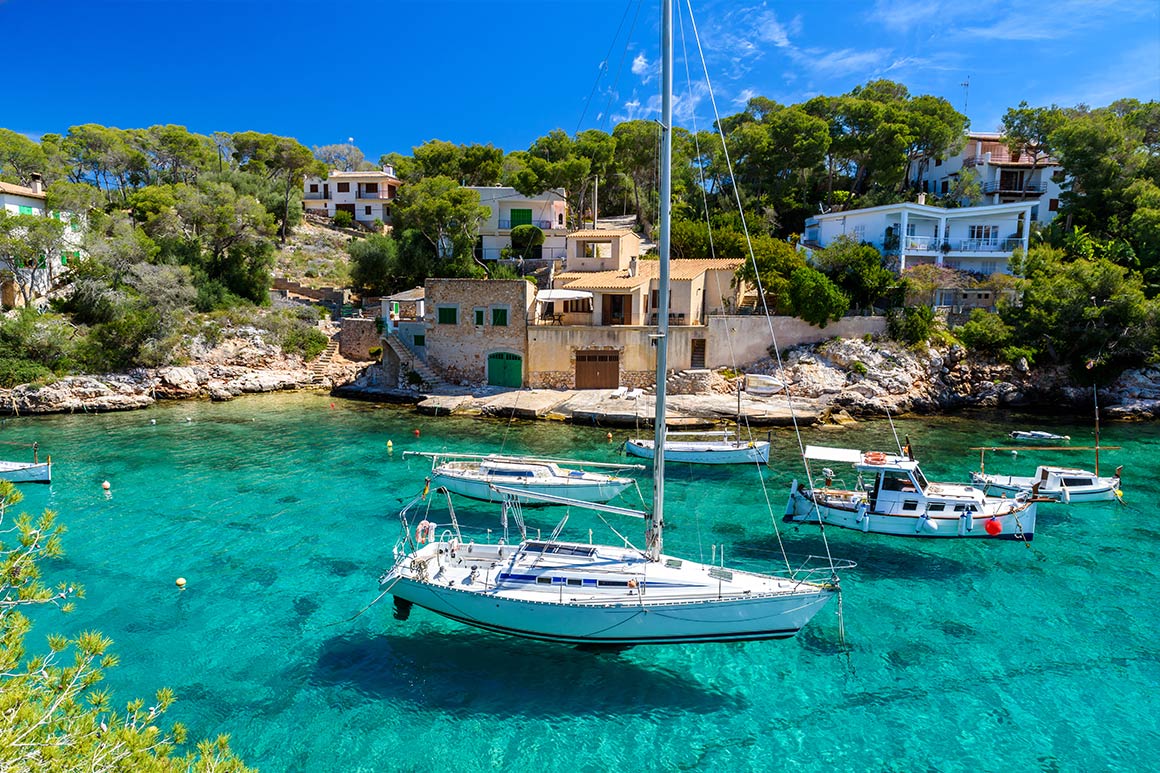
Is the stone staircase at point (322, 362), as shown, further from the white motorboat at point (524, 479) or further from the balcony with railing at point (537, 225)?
the white motorboat at point (524, 479)

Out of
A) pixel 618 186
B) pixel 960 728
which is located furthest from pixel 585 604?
pixel 618 186

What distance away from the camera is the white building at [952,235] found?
45312 mm

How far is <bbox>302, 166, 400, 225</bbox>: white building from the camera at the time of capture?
73250 millimetres

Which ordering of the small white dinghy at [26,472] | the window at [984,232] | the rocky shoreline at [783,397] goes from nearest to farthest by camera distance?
the small white dinghy at [26,472] < the rocky shoreline at [783,397] < the window at [984,232]

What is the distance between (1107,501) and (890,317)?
62.7ft

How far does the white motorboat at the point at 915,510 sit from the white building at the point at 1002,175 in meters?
43.3

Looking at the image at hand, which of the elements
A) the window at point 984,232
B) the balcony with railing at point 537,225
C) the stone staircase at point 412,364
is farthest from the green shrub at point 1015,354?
the balcony with railing at point 537,225

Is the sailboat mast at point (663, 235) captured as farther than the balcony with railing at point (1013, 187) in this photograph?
No

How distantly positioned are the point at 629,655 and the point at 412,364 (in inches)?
1243

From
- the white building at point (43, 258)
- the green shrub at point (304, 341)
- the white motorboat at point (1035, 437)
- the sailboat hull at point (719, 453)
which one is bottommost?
the sailboat hull at point (719, 453)

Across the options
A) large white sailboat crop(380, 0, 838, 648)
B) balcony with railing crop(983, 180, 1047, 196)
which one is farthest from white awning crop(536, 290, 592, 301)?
balcony with railing crop(983, 180, 1047, 196)

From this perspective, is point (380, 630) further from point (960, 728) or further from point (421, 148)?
point (421, 148)

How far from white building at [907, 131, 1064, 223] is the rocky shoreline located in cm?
2061

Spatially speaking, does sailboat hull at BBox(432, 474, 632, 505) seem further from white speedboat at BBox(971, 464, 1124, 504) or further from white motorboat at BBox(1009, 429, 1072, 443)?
white motorboat at BBox(1009, 429, 1072, 443)
